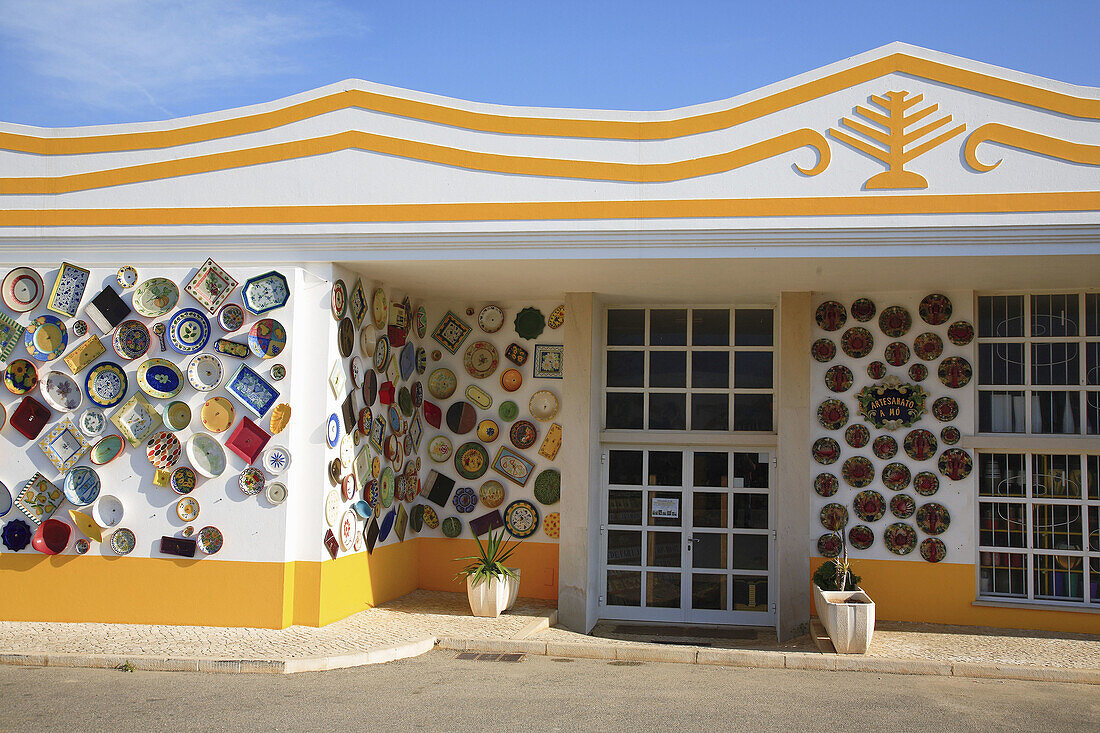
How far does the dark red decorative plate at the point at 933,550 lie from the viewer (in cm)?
1054

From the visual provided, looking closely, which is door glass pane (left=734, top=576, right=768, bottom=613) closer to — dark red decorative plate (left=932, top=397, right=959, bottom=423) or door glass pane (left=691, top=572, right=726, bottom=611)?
door glass pane (left=691, top=572, right=726, bottom=611)

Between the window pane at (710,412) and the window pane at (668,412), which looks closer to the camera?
the window pane at (710,412)

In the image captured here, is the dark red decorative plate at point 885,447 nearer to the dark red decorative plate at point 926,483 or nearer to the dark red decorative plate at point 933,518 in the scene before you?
the dark red decorative plate at point 926,483

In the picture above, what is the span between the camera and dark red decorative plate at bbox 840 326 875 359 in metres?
10.9

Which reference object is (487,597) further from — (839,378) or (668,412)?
(839,378)

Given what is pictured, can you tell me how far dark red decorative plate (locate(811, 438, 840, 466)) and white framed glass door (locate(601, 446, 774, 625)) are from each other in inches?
27.0

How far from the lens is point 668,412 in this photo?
38.7ft

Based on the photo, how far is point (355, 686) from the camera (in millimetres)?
7590

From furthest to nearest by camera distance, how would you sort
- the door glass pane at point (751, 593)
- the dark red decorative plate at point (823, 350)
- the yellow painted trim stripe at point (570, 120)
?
the door glass pane at point (751, 593) → the dark red decorative plate at point (823, 350) → the yellow painted trim stripe at point (570, 120)

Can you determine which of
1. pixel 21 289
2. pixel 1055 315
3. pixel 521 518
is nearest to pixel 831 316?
pixel 1055 315

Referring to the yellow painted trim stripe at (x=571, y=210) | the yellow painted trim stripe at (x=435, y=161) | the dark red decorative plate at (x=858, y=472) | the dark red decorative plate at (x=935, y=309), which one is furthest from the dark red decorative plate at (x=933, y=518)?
the yellow painted trim stripe at (x=435, y=161)

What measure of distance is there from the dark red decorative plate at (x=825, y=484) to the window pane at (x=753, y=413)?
3.08 feet

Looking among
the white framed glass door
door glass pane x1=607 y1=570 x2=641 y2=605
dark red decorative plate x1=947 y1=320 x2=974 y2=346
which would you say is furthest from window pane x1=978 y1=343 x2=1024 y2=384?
door glass pane x1=607 y1=570 x2=641 y2=605

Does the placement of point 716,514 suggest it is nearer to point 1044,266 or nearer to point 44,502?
point 1044,266
